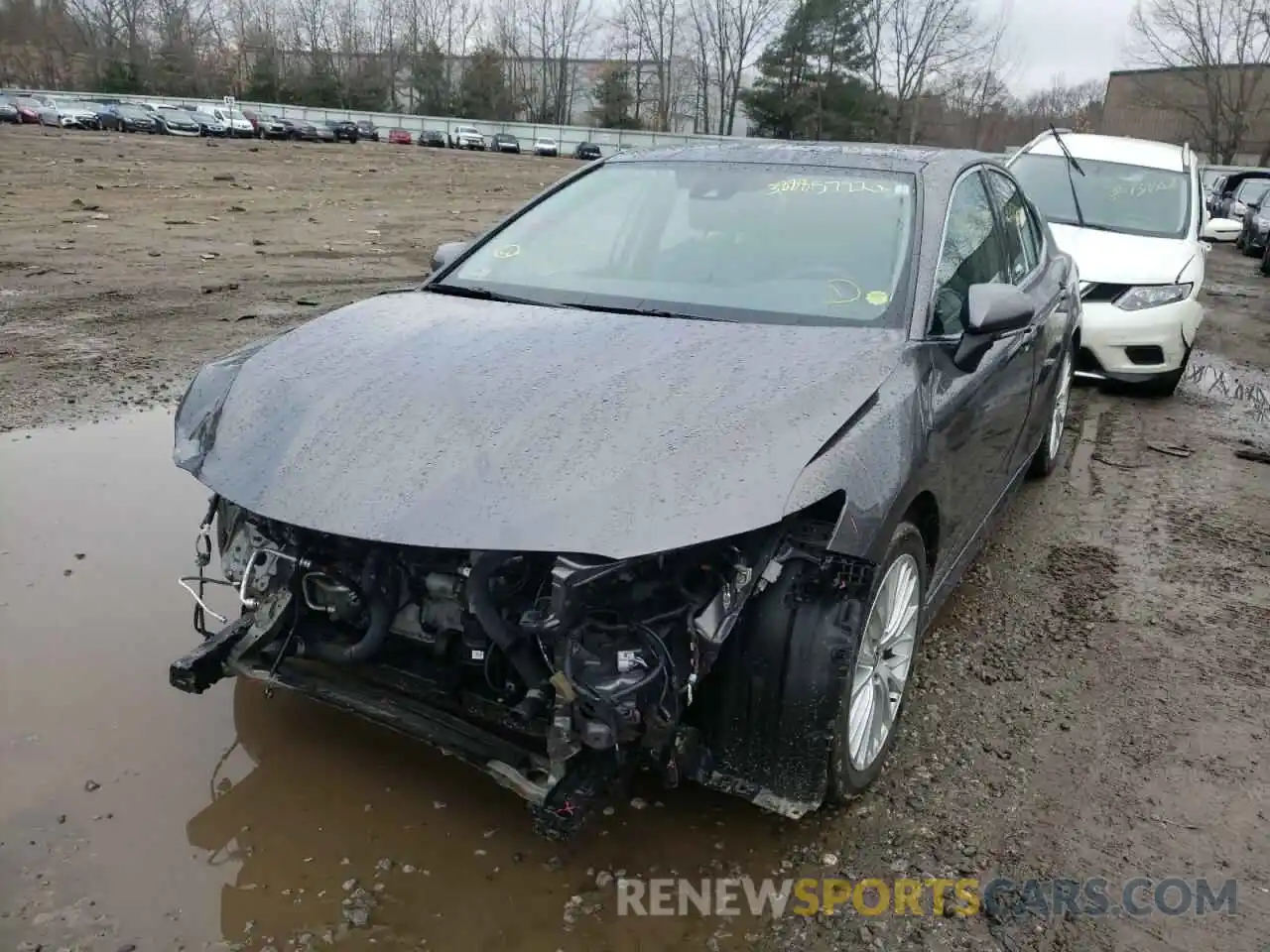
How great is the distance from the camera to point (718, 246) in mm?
3506

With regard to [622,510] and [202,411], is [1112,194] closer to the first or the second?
[622,510]

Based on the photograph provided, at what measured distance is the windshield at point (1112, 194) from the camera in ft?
26.3

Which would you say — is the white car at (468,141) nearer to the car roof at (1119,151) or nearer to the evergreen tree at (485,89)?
the evergreen tree at (485,89)

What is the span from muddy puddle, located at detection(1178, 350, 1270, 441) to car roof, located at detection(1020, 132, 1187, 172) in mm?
1764

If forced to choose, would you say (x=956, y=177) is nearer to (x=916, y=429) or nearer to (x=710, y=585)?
(x=916, y=429)

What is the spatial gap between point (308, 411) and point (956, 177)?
2.52 meters

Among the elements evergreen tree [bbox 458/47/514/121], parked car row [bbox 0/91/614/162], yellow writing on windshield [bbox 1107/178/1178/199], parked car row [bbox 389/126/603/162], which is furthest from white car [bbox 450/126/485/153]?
yellow writing on windshield [bbox 1107/178/1178/199]

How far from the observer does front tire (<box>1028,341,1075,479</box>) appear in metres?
5.29

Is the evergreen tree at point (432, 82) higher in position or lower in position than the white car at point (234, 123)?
higher

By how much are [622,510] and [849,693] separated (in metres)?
0.77

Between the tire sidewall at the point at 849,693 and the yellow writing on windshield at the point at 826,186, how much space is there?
1.37 metres

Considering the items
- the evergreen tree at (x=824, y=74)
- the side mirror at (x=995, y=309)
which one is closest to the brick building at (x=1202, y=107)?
the evergreen tree at (x=824, y=74)

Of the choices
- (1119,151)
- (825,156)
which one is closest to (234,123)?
(1119,151)

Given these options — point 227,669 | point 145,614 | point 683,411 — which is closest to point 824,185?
point 683,411
